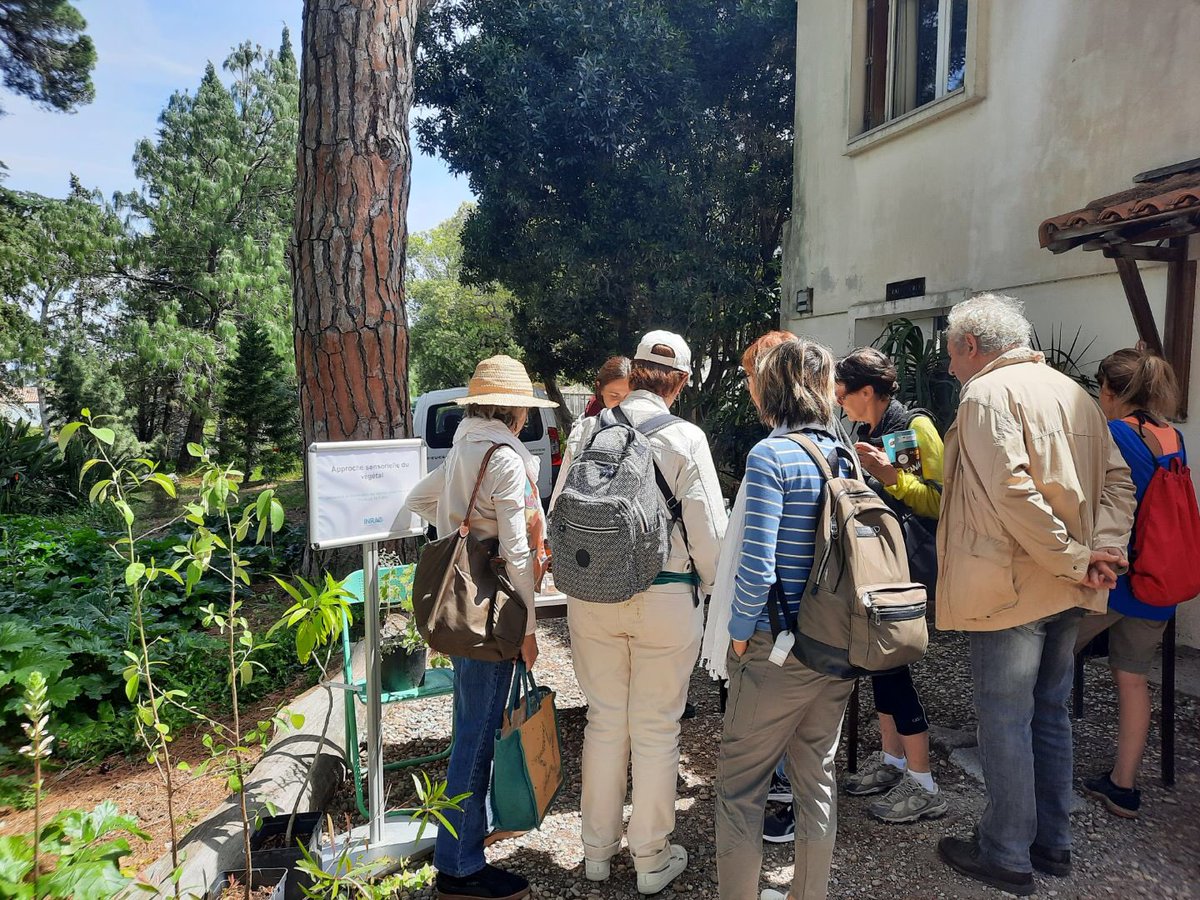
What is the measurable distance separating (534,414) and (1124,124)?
252 inches

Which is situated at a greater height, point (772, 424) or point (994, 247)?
point (994, 247)

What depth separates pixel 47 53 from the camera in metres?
9.41

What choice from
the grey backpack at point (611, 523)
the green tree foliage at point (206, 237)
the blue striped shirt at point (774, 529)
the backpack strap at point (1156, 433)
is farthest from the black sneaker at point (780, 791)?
the green tree foliage at point (206, 237)

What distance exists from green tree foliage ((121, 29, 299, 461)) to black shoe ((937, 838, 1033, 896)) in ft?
67.5

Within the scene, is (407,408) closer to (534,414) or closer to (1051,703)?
(1051,703)

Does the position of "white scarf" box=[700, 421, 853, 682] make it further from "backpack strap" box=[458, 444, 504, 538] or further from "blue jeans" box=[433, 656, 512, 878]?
"backpack strap" box=[458, 444, 504, 538]

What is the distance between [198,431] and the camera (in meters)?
20.8

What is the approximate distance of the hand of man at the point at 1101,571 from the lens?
236 centimetres

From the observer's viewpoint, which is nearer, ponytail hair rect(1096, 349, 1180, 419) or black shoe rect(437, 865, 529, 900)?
black shoe rect(437, 865, 529, 900)

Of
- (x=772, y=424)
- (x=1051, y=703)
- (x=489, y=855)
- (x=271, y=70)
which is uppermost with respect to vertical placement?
(x=271, y=70)

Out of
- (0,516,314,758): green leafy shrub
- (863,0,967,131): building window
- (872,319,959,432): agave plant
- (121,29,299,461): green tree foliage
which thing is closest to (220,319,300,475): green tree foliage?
(121,29,299,461): green tree foliage

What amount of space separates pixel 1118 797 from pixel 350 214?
4.48 m

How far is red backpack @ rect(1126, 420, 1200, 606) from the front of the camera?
274 cm

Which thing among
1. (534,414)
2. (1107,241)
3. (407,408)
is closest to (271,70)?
(534,414)
